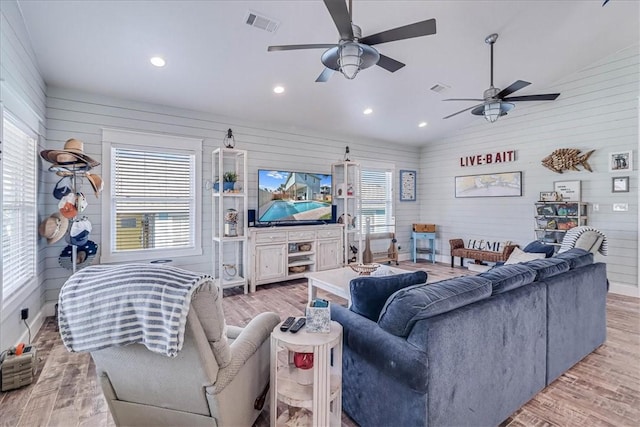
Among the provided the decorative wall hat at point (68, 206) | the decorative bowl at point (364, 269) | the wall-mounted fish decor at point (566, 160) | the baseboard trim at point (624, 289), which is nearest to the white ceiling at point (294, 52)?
the wall-mounted fish decor at point (566, 160)

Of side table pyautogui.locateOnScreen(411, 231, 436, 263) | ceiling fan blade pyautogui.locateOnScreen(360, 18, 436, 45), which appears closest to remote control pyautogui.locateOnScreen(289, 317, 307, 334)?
ceiling fan blade pyautogui.locateOnScreen(360, 18, 436, 45)

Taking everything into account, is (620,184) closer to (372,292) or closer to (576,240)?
(576,240)

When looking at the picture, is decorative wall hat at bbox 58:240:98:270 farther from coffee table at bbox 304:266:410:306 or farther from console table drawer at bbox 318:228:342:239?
console table drawer at bbox 318:228:342:239

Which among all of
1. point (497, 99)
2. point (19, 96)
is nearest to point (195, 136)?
point (19, 96)

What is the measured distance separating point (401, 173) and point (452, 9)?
4.28 metres

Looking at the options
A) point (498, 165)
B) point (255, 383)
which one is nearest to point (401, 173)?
point (498, 165)

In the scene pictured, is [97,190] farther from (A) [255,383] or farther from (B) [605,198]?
(B) [605,198]

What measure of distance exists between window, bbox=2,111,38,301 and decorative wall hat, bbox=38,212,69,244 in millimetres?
75

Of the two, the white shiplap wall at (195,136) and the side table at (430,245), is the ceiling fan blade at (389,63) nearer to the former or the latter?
the white shiplap wall at (195,136)

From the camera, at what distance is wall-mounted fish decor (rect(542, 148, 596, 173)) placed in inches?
193

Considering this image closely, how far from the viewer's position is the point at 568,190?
5109 millimetres

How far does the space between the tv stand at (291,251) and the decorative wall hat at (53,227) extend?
2267 millimetres

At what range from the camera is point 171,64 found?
11.6 ft

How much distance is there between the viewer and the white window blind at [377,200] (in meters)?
6.82
